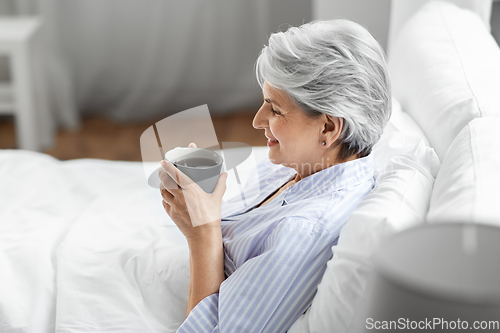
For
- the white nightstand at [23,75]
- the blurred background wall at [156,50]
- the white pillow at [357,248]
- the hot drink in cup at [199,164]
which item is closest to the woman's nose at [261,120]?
the hot drink in cup at [199,164]

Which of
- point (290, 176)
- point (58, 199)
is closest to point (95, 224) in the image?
point (58, 199)

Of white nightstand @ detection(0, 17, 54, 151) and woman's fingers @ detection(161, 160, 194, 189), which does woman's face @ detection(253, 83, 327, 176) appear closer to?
woman's fingers @ detection(161, 160, 194, 189)

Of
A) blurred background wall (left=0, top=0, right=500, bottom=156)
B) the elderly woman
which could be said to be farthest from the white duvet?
blurred background wall (left=0, top=0, right=500, bottom=156)

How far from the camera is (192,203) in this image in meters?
0.93

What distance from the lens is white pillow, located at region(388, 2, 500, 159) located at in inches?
39.8

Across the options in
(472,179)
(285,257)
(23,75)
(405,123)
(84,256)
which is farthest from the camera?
(23,75)

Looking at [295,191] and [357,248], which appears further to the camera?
[295,191]

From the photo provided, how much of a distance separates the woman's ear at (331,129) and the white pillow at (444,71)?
237mm

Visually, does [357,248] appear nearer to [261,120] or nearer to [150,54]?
[261,120]

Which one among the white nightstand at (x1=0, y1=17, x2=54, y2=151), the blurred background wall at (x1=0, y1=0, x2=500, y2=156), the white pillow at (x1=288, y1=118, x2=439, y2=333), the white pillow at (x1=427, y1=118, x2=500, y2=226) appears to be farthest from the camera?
the blurred background wall at (x1=0, y1=0, x2=500, y2=156)

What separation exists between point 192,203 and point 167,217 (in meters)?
0.27

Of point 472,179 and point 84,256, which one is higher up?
point 472,179

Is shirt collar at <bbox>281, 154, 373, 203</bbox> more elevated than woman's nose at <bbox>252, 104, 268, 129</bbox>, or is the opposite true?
woman's nose at <bbox>252, 104, 268, 129</bbox>

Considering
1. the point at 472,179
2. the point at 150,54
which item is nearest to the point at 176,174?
the point at 472,179
